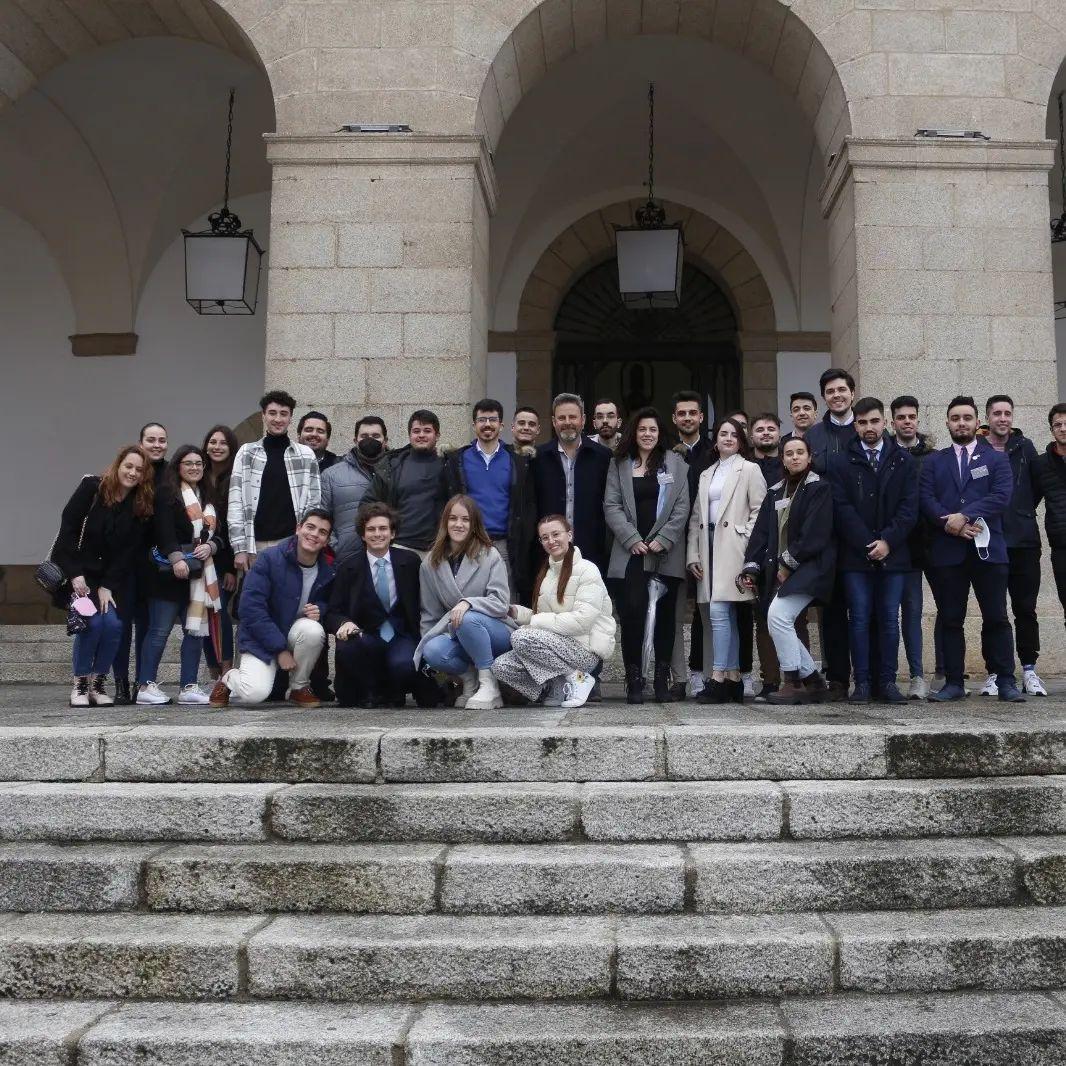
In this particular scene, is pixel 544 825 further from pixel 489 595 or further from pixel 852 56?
pixel 852 56

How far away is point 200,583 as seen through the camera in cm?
554

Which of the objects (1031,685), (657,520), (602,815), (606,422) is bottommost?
(602,815)

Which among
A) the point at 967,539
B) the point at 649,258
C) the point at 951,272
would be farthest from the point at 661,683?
the point at 649,258

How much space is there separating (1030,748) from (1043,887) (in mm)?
607

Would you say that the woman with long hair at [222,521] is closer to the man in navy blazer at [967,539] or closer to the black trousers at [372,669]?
the black trousers at [372,669]

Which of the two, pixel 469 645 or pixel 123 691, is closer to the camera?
pixel 469 645

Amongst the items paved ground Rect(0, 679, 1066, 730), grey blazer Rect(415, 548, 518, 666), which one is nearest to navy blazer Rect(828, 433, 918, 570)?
paved ground Rect(0, 679, 1066, 730)

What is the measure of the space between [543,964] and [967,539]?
3.41 m

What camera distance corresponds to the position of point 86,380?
36.8 feet

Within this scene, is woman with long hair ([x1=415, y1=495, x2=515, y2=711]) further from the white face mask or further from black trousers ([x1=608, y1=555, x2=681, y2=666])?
the white face mask

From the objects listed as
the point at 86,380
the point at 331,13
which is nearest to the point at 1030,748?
the point at 331,13

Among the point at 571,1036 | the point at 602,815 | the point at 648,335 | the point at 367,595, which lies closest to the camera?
the point at 571,1036

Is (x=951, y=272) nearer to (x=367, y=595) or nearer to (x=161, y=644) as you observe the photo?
(x=367, y=595)

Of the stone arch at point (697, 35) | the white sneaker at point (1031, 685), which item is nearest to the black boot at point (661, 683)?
the white sneaker at point (1031, 685)
